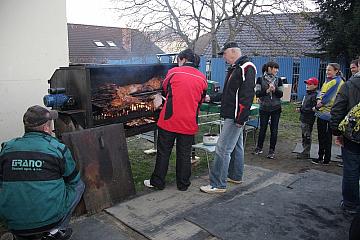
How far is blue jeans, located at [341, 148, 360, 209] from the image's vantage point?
3.72 metres

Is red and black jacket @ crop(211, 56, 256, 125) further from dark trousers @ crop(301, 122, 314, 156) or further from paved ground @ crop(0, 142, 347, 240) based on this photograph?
dark trousers @ crop(301, 122, 314, 156)

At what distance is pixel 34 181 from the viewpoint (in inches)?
93.5

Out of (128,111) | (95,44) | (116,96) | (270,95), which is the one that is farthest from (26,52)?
(95,44)

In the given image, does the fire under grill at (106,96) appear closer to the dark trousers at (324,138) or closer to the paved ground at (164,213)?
the paved ground at (164,213)

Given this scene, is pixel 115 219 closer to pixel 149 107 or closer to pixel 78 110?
pixel 78 110

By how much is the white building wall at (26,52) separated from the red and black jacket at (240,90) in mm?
2969

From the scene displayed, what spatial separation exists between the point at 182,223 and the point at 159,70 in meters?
3.01

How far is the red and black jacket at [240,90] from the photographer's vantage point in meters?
4.18

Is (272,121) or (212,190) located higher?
(272,121)

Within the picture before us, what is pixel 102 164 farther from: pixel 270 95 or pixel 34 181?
pixel 270 95

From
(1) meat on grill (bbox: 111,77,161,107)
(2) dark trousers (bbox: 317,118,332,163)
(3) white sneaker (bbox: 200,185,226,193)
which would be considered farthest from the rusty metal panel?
(2) dark trousers (bbox: 317,118,332,163)

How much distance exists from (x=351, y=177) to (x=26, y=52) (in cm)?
482

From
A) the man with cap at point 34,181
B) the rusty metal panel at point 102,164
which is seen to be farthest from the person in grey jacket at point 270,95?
the man with cap at point 34,181

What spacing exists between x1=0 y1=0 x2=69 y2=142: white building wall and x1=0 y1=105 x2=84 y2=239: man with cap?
2.79 metres
